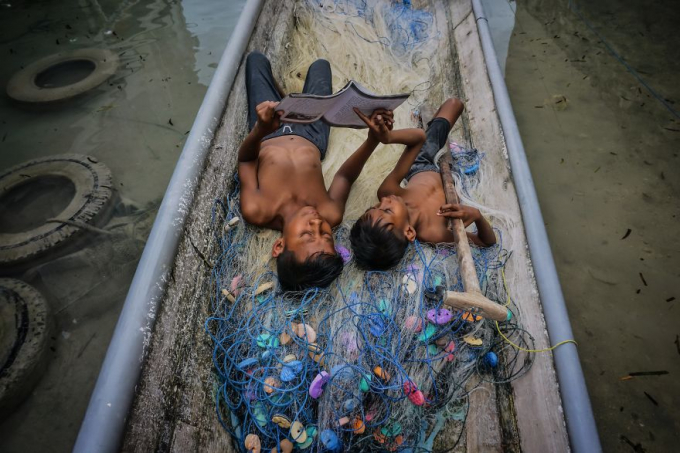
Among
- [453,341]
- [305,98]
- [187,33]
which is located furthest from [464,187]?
[187,33]

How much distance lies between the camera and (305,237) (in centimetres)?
238

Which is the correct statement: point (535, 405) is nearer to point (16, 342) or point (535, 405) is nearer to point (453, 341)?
point (453, 341)

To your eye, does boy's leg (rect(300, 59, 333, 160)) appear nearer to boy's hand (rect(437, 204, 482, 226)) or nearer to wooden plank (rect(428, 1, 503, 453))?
wooden plank (rect(428, 1, 503, 453))

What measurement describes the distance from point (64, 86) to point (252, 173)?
460 cm

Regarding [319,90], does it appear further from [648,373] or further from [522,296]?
[648,373]

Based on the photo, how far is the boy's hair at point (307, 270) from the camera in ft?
7.52

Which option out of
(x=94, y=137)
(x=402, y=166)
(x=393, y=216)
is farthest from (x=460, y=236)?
(x=94, y=137)

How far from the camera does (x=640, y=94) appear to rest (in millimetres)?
4883

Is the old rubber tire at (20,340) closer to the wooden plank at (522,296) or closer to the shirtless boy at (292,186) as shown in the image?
the shirtless boy at (292,186)

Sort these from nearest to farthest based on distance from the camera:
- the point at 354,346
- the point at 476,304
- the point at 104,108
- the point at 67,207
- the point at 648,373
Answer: the point at 476,304
the point at 354,346
the point at 648,373
the point at 67,207
the point at 104,108

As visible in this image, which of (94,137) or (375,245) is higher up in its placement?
(375,245)

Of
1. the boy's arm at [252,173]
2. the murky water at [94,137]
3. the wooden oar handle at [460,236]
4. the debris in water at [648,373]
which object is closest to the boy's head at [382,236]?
the wooden oar handle at [460,236]

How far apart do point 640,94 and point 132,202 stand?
670cm

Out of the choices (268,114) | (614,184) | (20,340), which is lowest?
(614,184)
